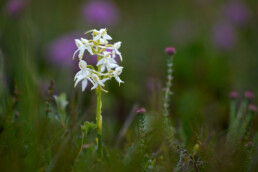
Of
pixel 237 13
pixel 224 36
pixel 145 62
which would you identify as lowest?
pixel 145 62

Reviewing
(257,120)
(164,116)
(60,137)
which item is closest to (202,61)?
(257,120)

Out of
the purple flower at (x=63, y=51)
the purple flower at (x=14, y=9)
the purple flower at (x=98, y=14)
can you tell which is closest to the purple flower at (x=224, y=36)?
the purple flower at (x=98, y=14)

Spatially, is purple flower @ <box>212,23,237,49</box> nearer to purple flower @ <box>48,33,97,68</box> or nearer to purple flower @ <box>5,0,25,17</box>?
purple flower @ <box>48,33,97,68</box>

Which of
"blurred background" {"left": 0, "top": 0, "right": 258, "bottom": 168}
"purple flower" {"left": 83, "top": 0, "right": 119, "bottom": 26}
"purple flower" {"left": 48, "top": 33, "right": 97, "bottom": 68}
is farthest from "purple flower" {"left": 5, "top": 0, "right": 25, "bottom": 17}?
"purple flower" {"left": 83, "top": 0, "right": 119, "bottom": 26}

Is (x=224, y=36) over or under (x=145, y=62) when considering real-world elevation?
over

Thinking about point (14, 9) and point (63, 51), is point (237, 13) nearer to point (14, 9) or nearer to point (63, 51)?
point (63, 51)

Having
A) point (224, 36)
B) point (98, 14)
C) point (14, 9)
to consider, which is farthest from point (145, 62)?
point (14, 9)

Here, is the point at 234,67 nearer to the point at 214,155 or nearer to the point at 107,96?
the point at 107,96
